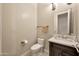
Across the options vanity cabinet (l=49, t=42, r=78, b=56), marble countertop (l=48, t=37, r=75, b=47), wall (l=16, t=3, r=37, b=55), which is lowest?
vanity cabinet (l=49, t=42, r=78, b=56)

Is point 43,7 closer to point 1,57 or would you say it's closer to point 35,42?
point 35,42

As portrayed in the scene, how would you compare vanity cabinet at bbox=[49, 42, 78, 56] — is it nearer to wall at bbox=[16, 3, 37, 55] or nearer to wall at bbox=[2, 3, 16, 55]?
wall at bbox=[16, 3, 37, 55]

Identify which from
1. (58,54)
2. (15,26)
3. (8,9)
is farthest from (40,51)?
(8,9)

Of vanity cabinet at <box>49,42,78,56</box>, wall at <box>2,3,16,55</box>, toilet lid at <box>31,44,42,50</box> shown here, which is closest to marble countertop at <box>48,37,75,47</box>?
vanity cabinet at <box>49,42,78,56</box>

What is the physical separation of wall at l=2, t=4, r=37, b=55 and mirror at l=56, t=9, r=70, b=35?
0.31 m

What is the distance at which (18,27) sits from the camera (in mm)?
1633

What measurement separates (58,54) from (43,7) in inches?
25.7

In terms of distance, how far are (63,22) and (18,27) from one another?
0.60 metres

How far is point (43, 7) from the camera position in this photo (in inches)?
63.4

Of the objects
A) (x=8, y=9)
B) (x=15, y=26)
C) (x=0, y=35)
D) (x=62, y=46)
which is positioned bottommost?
(x=62, y=46)

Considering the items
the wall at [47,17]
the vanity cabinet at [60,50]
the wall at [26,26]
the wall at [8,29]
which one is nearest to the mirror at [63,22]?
the wall at [47,17]

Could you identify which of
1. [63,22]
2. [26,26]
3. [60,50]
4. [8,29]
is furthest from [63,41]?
[8,29]

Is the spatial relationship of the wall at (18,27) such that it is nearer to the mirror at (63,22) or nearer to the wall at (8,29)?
the wall at (8,29)

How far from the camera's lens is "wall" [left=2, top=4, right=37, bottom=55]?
160cm
